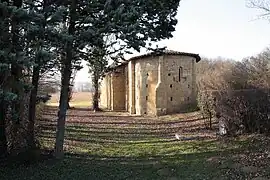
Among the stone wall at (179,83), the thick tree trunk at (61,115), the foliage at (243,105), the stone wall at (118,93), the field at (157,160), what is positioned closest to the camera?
the field at (157,160)

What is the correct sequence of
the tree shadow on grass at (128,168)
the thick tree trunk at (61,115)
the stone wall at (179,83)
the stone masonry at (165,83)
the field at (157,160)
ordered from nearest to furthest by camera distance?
1. the field at (157,160)
2. the tree shadow on grass at (128,168)
3. the thick tree trunk at (61,115)
4. the stone masonry at (165,83)
5. the stone wall at (179,83)

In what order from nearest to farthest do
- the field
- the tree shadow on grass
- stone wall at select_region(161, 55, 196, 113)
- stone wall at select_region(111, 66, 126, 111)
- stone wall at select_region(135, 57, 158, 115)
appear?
the field < the tree shadow on grass < stone wall at select_region(161, 55, 196, 113) < stone wall at select_region(135, 57, 158, 115) < stone wall at select_region(111, 66, 126, 111)

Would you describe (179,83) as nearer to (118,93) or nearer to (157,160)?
(118,93)

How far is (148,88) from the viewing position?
1507 inches

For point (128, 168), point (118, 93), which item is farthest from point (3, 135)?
point (118, 93)

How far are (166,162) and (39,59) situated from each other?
622 cm

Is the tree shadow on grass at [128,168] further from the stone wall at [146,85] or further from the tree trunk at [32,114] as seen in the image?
the stone wall at [146,85]

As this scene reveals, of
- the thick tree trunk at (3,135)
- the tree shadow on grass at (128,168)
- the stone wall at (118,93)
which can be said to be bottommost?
the tree shadow on grass at (128,168)

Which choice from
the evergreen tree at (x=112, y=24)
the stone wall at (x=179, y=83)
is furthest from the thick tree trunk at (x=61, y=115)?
the stone wall at (x=179, y=83)

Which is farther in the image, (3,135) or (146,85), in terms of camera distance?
(146,85)

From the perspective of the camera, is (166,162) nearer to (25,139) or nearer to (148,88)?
(25,139)

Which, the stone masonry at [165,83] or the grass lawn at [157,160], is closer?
the grass lawn at [157,160]

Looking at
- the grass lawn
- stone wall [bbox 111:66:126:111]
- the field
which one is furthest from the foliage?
stone wall [bbox 111:66:126:111]

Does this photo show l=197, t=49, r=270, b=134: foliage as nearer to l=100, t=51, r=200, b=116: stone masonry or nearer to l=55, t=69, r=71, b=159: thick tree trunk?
l=55, t=69, r=71, b=159: thick tree trunk
